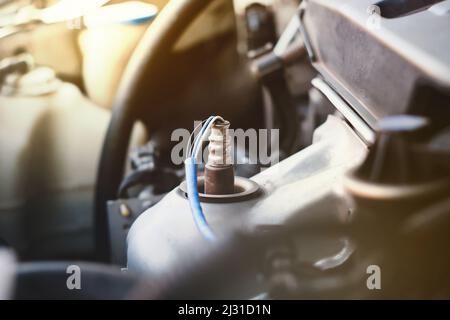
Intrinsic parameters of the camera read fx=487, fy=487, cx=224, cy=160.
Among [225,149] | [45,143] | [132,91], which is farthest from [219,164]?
[45,143]

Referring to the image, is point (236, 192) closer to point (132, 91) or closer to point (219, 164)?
point (219, 164)

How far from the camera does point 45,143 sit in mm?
1040

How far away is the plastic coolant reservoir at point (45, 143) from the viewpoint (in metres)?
1.00

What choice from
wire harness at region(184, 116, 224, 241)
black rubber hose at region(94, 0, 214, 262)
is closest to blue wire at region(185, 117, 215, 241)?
wire harness at region(184, 116, 224, 241)

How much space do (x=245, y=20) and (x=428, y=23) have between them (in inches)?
16.8

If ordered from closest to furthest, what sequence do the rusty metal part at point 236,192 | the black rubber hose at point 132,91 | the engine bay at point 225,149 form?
the engine bay at point 225,149, the rusty metal part at point 236,192, the black rubber hose at point 132,91

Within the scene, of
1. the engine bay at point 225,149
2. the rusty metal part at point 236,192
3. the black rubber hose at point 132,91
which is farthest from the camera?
the black rubber hose at point 132,91

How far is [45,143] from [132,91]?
0.76 feet

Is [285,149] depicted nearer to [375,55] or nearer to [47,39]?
[375,55]

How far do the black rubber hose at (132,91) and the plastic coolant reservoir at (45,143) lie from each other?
0.12 ft

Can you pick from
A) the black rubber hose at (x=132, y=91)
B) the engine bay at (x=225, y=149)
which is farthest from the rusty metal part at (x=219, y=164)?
the black rubber hose at (x=132, y=91)

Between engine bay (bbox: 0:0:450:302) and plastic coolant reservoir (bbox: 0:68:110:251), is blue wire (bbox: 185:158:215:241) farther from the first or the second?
plastic coolant reservoir (bbox: 0:68:110:251)

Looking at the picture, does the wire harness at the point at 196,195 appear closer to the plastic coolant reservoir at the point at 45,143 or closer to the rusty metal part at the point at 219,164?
the rusty metal part at the point at 219,164
